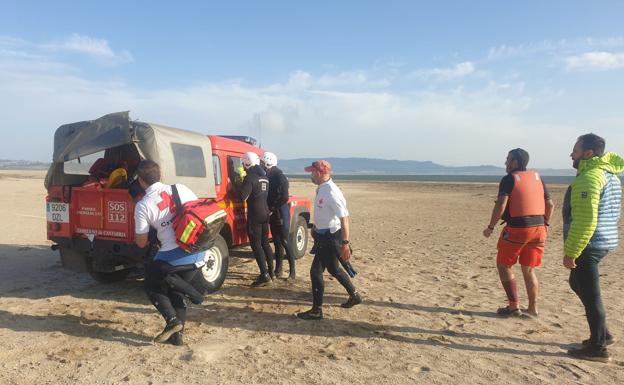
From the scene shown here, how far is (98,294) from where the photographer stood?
5934 millimetres

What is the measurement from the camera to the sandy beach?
11.9 ft

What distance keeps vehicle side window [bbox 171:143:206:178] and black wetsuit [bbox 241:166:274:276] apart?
658mm

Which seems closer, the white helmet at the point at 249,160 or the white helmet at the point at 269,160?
the white helmet at the point at 249,160

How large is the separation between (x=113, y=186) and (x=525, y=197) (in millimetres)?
5085

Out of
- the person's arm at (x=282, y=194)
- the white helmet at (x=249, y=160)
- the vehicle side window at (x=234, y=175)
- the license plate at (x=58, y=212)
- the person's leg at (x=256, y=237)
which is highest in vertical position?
the white helmet at (x=249, y=160)

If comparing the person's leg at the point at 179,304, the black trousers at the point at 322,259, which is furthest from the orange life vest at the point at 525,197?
the person's leg at the point at 179,304

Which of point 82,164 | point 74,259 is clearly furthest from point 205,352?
point 82,164

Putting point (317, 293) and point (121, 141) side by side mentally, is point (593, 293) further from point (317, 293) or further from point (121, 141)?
point (121, 141)

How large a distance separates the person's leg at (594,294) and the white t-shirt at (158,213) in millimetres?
3776

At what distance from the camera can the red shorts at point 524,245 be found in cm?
486

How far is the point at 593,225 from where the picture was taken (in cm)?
382

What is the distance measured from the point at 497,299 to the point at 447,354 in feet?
6.98

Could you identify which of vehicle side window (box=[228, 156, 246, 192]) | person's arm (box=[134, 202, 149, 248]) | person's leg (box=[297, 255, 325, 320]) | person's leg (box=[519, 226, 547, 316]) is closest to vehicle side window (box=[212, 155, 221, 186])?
vehicle side window (box=[228, 156, 246, 192])

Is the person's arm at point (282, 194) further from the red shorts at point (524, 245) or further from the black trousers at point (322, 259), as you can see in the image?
the red shorts at point (524, 245)
